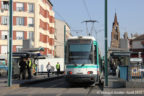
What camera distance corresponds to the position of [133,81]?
20.2 metres

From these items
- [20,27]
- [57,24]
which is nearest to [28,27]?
[20,27]

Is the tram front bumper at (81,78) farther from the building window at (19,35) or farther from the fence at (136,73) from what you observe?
the building window at (19,35)

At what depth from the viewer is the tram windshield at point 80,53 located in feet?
68.8

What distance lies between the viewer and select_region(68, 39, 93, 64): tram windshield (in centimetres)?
2097

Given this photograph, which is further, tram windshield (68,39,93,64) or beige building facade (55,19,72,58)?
beige building facade (55,19,72,58)

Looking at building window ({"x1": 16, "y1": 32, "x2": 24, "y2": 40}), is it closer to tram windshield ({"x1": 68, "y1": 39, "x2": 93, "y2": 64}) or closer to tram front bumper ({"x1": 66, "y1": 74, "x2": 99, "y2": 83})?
tram windshield ({"x1": 68, "y1": 39, "x2": 93, "y2": 64})

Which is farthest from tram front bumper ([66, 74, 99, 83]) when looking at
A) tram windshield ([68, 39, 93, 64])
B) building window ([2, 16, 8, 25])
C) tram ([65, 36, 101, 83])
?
building window ([2, 16, 8, 25])

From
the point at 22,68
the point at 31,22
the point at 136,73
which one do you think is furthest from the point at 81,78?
the point at 31,22

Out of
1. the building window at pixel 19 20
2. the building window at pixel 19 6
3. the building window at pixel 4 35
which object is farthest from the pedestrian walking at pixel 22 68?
the building window at pixel 19 6

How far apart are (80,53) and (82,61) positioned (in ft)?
1.67

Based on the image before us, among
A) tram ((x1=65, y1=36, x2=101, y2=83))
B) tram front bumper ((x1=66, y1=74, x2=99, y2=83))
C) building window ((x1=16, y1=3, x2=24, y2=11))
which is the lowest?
tram front bumper ((x1=66, y1=74, x2=99, y2=83))

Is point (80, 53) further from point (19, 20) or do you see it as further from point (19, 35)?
point (19, 20)

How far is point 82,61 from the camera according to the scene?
21.0m

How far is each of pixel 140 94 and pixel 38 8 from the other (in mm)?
52820
